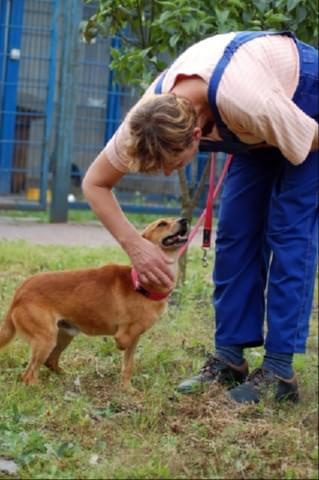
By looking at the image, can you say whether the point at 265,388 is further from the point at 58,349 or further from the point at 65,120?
the point at 65,120

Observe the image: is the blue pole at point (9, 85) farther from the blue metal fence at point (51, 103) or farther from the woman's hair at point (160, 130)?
the woman's hair at point (160, 130)

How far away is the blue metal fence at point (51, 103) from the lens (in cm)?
1027

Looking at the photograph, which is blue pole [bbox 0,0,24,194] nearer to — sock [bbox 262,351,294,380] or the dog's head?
the dog's head

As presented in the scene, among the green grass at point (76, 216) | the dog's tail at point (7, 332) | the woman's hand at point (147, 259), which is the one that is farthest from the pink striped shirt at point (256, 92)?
the green grass at point (76, 216)

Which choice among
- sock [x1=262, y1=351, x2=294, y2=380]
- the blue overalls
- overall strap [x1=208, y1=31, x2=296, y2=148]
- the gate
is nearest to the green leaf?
the blue overalls

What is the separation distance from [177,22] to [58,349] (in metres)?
2.01

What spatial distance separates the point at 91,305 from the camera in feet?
16.4

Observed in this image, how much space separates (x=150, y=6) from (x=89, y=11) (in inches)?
177

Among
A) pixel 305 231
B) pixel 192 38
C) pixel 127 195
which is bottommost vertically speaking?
pixel 127 195

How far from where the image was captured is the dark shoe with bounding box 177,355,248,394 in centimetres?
463

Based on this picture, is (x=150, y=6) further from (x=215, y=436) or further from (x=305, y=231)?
(x=215, y=436)

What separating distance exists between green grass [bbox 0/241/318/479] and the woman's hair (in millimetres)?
1003

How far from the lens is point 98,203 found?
163 inches

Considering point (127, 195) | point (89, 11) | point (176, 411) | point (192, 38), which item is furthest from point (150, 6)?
point (127, 195)
